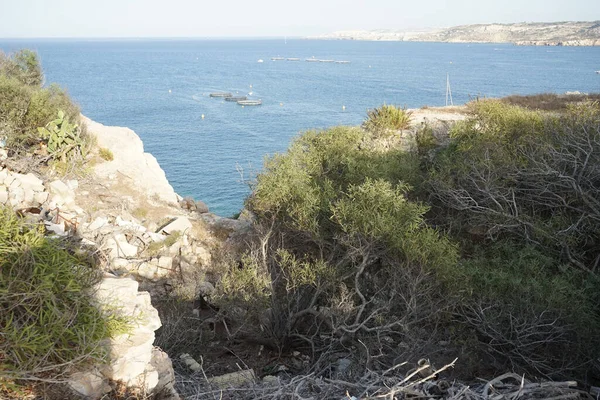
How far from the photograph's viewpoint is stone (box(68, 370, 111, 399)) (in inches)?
187

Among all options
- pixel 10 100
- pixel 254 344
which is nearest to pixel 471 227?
pixel 254 344

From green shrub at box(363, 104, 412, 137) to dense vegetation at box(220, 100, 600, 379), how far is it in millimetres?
1637

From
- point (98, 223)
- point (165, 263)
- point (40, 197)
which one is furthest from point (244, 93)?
point (165, 263)

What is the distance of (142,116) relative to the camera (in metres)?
57.2

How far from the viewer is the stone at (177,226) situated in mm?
15797

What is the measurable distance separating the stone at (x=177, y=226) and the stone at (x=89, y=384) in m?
11.0

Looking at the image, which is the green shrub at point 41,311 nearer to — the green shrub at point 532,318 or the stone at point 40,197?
the green shrub at point 532,318

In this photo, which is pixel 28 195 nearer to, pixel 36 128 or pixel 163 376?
pixel 36 128

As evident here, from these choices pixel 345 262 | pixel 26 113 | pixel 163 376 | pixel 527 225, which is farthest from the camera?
pixel 26 113

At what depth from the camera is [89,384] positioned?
4832 mm

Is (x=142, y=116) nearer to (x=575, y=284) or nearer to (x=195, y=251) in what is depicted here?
(x=195, y=251)

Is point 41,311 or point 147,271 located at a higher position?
point 41,311

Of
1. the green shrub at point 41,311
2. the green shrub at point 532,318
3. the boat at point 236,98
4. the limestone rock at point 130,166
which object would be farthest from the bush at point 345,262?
the boat at point 236,98

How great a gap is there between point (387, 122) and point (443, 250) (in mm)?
9434
